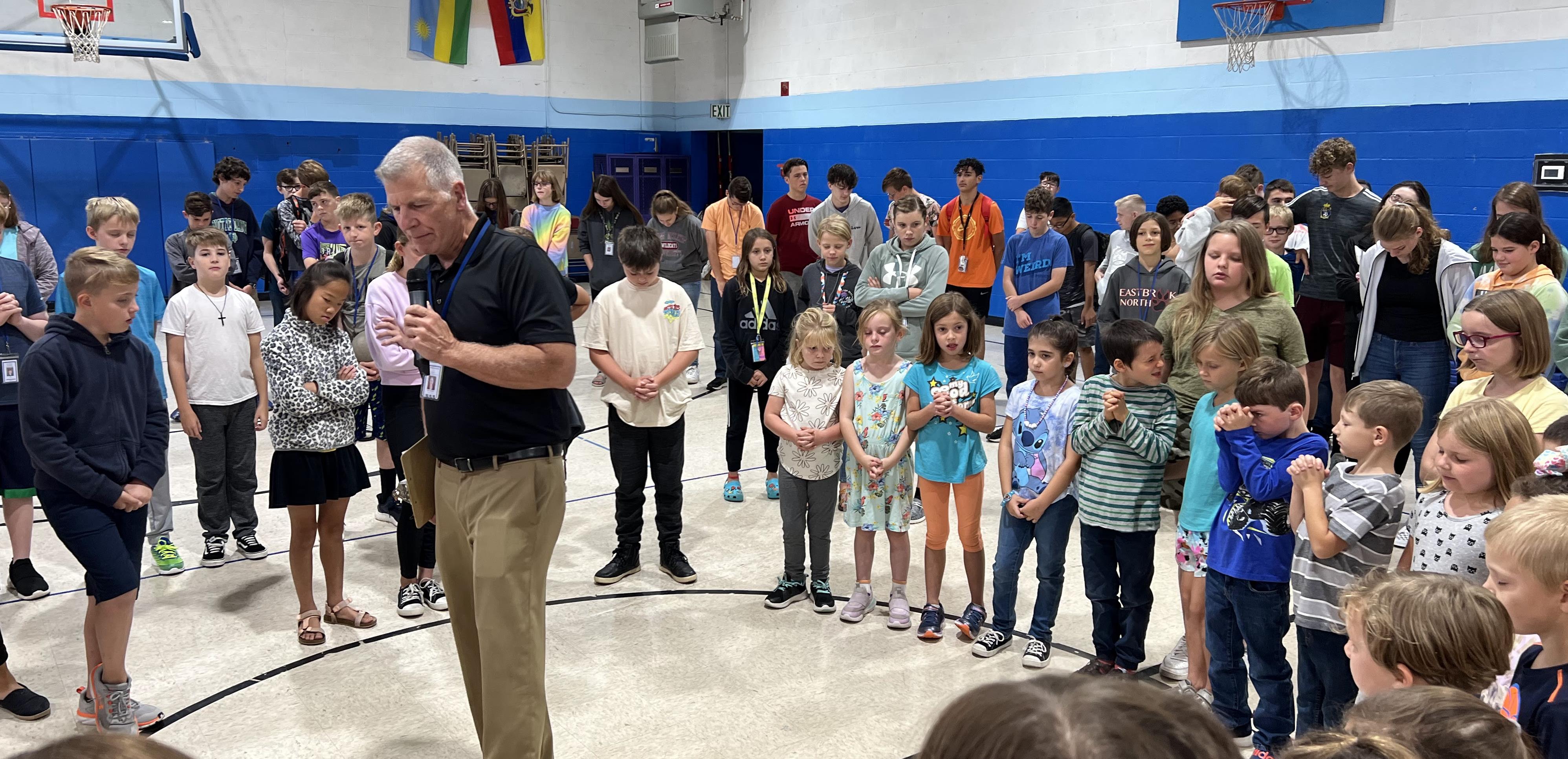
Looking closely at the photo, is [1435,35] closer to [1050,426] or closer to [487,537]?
[1050,426]

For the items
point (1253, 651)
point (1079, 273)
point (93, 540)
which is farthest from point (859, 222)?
point (93, 540)

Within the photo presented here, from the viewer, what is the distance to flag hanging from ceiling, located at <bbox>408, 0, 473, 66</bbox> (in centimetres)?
1462

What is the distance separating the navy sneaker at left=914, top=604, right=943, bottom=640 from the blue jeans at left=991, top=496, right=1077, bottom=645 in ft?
0.77

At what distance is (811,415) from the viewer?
15.3 feet

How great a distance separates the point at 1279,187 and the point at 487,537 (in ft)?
A: 21.4

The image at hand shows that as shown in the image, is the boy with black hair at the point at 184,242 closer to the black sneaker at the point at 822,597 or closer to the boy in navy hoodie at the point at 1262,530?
the black sneaker at the point at 822,597

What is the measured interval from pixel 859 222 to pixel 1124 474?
167 inches

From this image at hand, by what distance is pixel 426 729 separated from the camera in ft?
12.1

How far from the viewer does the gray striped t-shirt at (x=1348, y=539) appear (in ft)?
9.46

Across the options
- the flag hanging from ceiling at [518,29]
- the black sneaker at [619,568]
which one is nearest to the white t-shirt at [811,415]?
the black sneaker at [619,568]

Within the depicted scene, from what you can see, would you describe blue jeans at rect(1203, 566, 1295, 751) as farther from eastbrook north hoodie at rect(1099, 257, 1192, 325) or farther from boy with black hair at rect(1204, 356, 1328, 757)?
eastbrook north hoodie at rect(1099, 257, 1192, 325)

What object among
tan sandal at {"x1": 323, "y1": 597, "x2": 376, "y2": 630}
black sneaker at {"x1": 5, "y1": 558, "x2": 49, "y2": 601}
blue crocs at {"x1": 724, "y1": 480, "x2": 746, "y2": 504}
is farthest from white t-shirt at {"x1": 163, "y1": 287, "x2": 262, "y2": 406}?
blue crocs at {"x1": 724, "y1": 480, "x2": 746, "y2": 504}

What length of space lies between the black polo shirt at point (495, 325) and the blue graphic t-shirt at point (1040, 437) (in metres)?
1.84

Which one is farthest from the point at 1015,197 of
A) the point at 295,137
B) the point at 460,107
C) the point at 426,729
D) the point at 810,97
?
the point at 426,729
